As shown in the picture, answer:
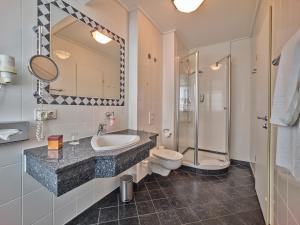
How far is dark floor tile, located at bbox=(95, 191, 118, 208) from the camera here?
5.31ft

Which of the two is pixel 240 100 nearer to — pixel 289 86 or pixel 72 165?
pixel 289 86

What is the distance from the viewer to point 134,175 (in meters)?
2.02

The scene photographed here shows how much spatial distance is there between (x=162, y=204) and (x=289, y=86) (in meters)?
1.60

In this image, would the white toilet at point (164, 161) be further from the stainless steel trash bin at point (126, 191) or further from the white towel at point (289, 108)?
the white towel at point (289, 108)

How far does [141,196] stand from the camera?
1795 millimetres

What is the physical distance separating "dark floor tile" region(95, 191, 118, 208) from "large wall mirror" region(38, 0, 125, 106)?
3.60 ft

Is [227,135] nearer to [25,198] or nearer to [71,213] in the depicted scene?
[71,213]

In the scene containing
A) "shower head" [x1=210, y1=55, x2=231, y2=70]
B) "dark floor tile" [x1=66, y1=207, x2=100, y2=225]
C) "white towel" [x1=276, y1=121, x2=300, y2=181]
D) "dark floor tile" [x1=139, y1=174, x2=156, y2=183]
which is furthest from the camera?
"shower head" [x1=210, y1=55, x2=231, y2=70]

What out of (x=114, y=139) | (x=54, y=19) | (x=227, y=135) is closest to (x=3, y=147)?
(x=114, y=139)

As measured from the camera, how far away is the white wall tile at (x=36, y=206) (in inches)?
41.0

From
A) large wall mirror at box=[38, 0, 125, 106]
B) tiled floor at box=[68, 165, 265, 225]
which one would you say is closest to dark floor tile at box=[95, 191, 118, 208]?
tiled floor at box=[68, 165, 265, 225]

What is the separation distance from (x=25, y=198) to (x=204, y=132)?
3.08 m

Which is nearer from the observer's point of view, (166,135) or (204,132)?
(166,135)

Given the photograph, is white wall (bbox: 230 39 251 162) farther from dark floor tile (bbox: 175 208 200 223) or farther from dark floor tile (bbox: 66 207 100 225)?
dark floor tile (bbox: 66 207 100 225)
